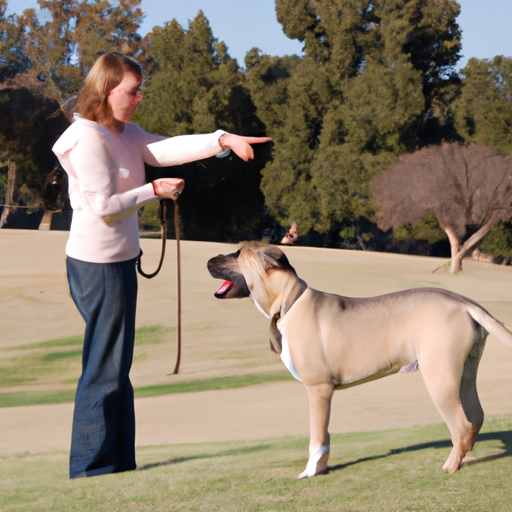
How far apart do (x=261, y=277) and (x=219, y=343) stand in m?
8.40

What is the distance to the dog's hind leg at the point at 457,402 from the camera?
3965 millimetres

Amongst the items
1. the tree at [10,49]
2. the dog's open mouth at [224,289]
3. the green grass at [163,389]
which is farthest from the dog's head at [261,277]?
the tree at [10,49]

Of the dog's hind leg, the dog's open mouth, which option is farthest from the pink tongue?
the dog's hind leg

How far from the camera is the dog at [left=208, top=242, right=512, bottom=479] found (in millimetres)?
3982

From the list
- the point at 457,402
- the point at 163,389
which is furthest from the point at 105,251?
the point at 163,389

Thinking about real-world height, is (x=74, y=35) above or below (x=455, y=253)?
above

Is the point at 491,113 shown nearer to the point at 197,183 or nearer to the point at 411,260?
the point at 411,260

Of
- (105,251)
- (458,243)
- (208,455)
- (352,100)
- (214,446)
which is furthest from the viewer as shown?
(352,100)

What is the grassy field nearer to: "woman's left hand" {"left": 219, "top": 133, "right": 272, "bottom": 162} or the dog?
the dog

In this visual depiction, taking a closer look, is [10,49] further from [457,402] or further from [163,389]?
[457,402]

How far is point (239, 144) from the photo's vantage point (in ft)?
14.7

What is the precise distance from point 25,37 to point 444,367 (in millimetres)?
42773

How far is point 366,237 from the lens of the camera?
1257 inches

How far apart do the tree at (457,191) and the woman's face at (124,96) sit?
1867 centimetres
